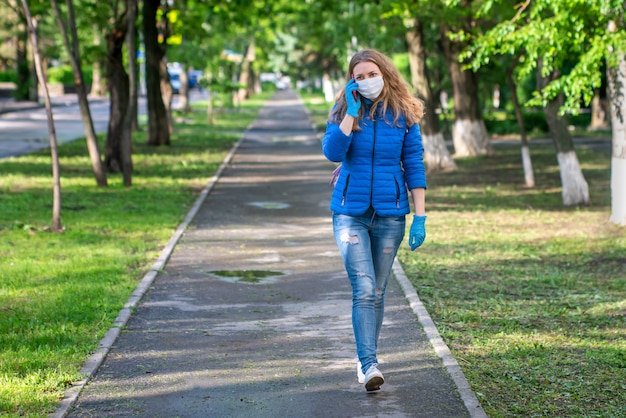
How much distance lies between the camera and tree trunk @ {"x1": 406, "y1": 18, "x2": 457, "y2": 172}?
73.6 ft

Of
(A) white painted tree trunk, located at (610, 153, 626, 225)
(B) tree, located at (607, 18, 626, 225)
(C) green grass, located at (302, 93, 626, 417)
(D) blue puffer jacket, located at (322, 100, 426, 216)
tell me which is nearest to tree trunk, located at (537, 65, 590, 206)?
(C) green grass, located at (302, 93, 626, 417)

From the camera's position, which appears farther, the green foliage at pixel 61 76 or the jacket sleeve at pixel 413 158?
the green foliage at pixel 61 76

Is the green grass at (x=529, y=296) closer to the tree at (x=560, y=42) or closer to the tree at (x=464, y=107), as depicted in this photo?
the tree at (x=560, y=42)

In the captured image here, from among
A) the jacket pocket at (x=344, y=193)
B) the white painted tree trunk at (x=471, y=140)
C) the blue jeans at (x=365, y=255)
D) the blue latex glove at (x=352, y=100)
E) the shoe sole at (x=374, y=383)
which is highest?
the blue latex glove at (x=352, y=100)

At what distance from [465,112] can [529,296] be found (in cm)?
1732

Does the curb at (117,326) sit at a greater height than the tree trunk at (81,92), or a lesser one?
lesser

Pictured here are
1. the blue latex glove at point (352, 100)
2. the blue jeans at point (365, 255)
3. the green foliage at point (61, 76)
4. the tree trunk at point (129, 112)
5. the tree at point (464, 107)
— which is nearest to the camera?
the blue latex glove at point (352, 100)

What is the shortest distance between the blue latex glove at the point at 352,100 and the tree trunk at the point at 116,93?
1479 cm

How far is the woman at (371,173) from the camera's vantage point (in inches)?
235

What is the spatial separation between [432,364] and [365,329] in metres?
1.00

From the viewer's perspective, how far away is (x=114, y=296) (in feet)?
30.0

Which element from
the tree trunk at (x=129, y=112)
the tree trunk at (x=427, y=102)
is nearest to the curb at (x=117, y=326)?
the tree trunk at (x=129, y=112)

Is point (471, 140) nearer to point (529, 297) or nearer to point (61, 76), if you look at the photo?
point (529, 297)

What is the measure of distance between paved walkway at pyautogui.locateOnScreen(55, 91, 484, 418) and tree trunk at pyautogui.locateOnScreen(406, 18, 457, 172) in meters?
9.72
